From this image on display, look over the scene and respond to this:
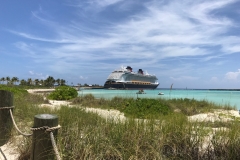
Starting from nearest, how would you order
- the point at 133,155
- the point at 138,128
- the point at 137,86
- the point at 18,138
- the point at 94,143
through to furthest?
the point at 133,155 → the point at 94,143 → the point at 138,128 → the point at 18,138 → the point at 137,86

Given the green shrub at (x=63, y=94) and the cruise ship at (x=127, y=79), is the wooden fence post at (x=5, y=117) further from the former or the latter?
the cruise ship at (x=127, y=79)

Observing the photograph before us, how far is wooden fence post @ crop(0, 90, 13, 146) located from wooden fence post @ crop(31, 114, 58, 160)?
5.72ft

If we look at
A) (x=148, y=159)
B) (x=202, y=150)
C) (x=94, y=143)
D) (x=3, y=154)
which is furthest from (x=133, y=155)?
(x=3, y=154)

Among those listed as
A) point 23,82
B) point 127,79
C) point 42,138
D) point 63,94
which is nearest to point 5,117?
point 42,138

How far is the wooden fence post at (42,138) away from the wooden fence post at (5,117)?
1.74 m

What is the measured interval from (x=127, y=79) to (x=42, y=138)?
5799cm

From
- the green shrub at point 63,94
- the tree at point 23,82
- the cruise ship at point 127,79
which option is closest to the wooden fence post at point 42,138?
the green shrub at point 63,94

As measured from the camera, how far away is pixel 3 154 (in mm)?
3514

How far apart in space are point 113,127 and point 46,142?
1.25 m

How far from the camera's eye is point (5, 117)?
12.8ft

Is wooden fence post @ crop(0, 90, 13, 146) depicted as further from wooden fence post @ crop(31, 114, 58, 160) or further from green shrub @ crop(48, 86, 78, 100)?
green shrub @ crop(48, 86, 78, 100)

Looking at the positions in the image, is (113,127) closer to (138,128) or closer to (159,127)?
(138,128)

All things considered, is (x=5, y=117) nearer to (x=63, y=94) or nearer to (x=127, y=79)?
(x=63, y=94)

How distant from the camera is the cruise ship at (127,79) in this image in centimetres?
5651
